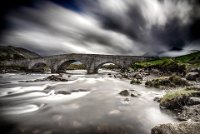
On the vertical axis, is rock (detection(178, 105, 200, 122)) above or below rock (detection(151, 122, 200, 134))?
below

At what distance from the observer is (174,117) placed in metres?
8.40

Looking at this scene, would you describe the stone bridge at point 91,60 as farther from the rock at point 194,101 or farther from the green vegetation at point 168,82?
the rock at point 194,101

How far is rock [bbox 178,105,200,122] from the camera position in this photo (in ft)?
25.9

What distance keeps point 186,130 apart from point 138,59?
2122 inches

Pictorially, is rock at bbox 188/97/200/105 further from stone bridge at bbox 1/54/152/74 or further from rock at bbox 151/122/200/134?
stone bridge at bbox 1/54/152/74

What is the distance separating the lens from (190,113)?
27.4 ft

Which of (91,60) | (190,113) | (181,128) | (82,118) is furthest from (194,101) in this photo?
(91,60)

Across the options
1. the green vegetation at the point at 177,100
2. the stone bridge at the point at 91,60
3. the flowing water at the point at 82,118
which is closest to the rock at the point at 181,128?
the flowing water at the point at 82,118

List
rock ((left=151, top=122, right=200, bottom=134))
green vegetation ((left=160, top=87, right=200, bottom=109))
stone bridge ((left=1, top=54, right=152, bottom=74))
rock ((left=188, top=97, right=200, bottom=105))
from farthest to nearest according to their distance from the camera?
stone bridge ((left=1, top=54, right=152, bottom=74)) < green vegetation ((left=160, top=87, right=200, bottom=109)) < rock ((left=188, top=97, right=200, bottom=105)) < rock ((left=151, top=122, right=200, bottom=134))

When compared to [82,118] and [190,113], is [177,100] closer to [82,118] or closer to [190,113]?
[190,113]

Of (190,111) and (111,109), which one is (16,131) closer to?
(111,109)

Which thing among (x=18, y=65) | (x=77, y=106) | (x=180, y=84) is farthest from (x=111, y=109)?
(x=18, y=65)

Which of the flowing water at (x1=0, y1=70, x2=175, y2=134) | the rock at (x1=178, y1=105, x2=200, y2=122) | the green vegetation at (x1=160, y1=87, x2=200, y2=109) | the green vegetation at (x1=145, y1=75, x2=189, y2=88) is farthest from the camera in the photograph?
the green vegetation at (x1=145, y1=75, x2=189, y2=88)

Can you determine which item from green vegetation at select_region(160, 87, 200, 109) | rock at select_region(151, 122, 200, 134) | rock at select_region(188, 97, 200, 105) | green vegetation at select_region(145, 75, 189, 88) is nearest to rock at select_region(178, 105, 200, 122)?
rock at select_region(188, 97, 200, 105)
